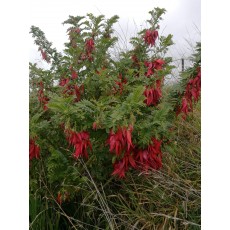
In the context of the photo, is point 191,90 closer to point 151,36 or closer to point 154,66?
point 154,66

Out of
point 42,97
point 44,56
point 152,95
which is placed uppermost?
point 44,56

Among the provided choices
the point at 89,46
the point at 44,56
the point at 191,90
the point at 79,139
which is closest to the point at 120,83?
the point at 89,46

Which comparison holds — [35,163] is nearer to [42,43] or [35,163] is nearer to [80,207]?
[80,207]

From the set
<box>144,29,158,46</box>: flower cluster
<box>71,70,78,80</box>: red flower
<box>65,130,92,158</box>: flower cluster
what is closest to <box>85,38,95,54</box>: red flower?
<box>71,70,78,80</box>: red flower

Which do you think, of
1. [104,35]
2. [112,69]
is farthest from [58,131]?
[104,35]

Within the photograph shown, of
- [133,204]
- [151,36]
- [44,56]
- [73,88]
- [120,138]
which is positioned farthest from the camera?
[44,56]

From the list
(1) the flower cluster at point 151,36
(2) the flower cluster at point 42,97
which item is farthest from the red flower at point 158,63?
(2) the flower cluster at point 42,97

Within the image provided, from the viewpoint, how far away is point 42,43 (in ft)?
9.14

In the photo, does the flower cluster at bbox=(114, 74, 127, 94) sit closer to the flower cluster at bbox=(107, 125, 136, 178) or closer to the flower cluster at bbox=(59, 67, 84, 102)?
the flower cluster at bbox=(59, 67, 84, 102)

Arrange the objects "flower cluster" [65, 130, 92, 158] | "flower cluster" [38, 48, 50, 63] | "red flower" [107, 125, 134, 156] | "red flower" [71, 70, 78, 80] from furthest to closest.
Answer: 1. "flower cluster" [38, 48, 50, 63]
2. "red flower" [71, 70, 78, 80]
3. "flower cluster" [65, 130, 92, 158]
4. "red flower" [107, 125, 134, 156]

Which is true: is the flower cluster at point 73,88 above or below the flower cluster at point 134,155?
above

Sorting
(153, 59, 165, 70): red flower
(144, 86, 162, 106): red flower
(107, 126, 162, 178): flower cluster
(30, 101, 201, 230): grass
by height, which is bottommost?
(30, 101, 201, 230): grass

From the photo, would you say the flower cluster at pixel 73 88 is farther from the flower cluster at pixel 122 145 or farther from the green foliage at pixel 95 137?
the flower cluster at pixel 122 145
